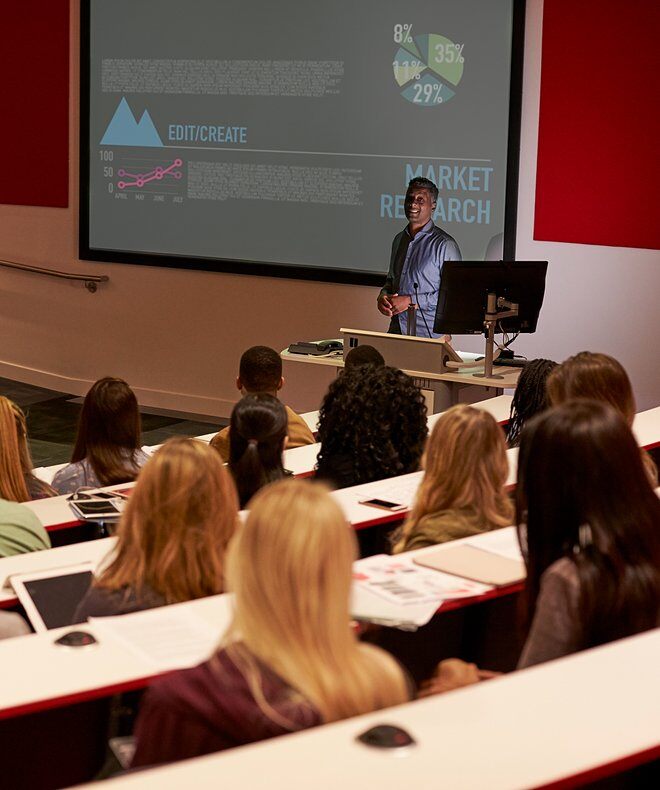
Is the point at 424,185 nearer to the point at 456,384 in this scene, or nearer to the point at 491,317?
the point at 491,317

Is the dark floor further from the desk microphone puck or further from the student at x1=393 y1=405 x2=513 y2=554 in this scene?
the desk microphone puck

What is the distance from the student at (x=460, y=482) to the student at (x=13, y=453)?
4.19 ft

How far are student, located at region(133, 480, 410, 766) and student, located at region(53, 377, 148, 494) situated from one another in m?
2.29

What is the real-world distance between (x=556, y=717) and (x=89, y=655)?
908mm

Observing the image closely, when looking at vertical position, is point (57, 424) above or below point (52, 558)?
below

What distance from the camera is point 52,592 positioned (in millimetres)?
2805

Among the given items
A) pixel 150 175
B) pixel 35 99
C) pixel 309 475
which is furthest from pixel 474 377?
pixel 35 99

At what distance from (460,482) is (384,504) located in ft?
2.02

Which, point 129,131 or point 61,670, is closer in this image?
point 61,670

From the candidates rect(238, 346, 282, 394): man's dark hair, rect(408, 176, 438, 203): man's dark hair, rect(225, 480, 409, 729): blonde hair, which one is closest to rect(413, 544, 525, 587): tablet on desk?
rect(225, 480, 409, 729): blonde hair

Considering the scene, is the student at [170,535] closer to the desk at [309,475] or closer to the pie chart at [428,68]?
the desk at [309,475]

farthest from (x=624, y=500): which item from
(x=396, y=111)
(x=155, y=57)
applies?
(x=155, y=57)

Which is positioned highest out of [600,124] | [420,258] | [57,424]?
[600,124]

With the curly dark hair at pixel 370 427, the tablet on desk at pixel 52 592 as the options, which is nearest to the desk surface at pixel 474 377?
the curly dark hair at pixel 370 427
